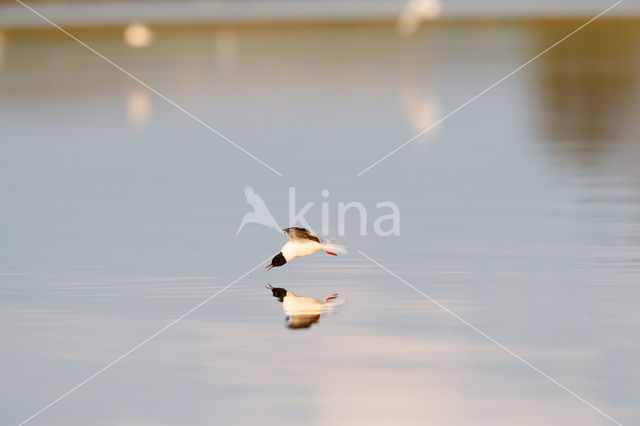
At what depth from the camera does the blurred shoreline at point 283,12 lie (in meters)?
52.0

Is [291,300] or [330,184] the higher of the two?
[330,184]

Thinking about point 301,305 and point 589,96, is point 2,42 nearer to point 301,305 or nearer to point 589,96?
A: point 589,96

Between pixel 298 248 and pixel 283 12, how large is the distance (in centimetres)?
5722

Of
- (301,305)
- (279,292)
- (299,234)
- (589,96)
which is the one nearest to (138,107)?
(589,96)

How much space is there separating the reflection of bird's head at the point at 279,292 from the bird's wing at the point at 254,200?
2578mm

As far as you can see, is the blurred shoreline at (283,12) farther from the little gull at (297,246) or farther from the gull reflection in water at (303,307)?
the gull reflection in water at (303,307)

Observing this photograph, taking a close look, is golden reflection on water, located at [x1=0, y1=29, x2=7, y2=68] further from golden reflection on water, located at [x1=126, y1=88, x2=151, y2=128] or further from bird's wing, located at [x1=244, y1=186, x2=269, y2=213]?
bird's wing, located at [x1=244, y1=186, x2=269, y2=213]

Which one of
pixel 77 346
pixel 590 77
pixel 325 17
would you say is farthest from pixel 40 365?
pixel 325 17

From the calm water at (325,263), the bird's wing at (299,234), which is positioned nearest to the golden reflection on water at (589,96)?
the calm water at (325,263)

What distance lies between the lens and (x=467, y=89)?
23359 millimetres

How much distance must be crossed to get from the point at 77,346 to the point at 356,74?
20.9 m

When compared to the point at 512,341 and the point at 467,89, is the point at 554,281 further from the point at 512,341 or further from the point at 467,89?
Result: the point at 467,89

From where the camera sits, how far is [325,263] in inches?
375

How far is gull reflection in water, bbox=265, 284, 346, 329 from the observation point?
311 inches
